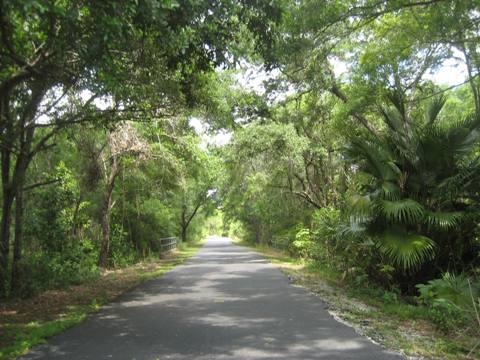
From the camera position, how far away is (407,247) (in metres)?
Answer: 8.95

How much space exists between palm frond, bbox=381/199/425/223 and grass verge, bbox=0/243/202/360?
6210 mm

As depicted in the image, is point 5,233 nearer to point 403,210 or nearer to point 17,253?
point 17,253

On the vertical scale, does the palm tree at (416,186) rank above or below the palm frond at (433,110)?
below

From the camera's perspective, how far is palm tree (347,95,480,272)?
9.20 metres

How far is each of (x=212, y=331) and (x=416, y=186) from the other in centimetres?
579

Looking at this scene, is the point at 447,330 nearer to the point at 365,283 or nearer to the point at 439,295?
the point at 439,295

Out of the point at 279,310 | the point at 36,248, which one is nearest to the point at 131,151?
the point at 36,248

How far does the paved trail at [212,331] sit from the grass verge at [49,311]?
26 cm

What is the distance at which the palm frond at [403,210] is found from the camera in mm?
9117

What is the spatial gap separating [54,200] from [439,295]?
9.69m

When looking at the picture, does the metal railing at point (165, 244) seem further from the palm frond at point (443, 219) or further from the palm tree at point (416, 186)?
the palm frond at point (443, 219)

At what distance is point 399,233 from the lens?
9.52 meters

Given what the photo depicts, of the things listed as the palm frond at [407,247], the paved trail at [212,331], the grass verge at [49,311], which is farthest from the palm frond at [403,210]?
the grass verge at [49,311]

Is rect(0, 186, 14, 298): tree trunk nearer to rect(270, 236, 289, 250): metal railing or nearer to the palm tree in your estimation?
the palm tree
